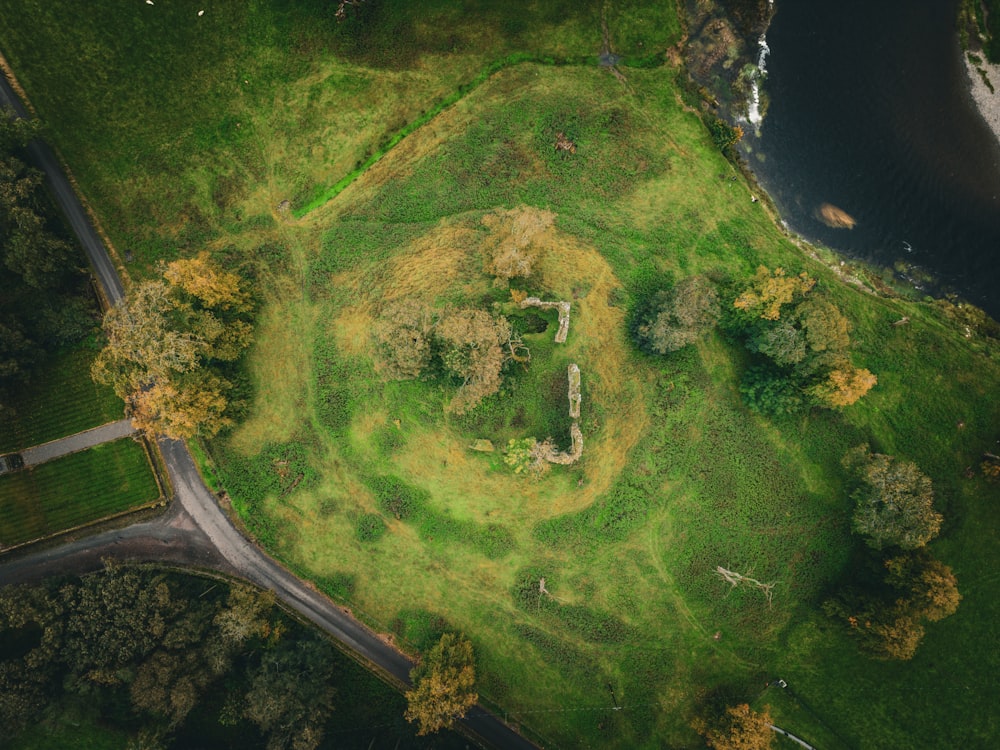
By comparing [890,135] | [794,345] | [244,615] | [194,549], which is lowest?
[244,615]

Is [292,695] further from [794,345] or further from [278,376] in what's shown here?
[794,345]

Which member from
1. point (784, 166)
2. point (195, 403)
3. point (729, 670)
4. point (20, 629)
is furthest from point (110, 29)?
point (729, 670)

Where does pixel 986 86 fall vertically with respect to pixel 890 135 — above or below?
above

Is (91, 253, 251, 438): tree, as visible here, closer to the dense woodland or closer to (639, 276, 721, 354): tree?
the dense woodland

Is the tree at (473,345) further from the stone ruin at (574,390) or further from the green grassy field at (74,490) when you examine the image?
the green grassy field at (74,490)

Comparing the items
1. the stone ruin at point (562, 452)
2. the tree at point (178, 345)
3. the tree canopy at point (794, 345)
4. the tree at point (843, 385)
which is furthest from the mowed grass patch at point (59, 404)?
the tree at point (843, 385)

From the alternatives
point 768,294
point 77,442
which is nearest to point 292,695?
point 77,442

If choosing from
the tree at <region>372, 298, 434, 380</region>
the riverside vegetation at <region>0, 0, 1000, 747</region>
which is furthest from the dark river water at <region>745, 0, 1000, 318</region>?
the tree at <region>372, 298, 434, 380</region>

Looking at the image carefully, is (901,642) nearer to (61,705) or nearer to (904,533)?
(904,533)
